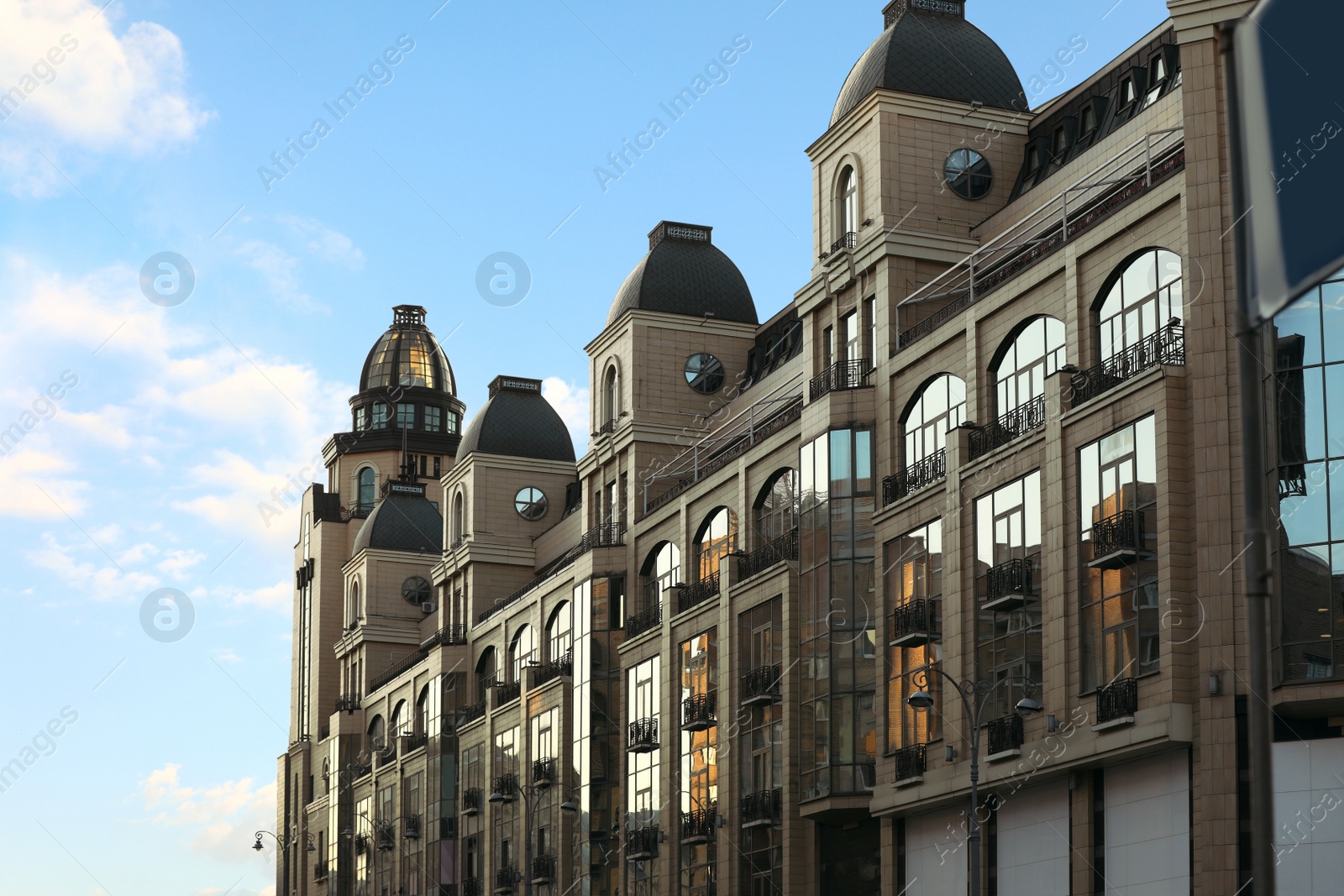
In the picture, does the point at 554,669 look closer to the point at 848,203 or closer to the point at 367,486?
the point at 848,203

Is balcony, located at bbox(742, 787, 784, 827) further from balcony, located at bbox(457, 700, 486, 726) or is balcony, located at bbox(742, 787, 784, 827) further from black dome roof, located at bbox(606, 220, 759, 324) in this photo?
balcony, located at bbox(457, 700, 486, 726)

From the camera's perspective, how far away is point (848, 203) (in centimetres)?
5788

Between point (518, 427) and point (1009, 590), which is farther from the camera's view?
point (518, 427)

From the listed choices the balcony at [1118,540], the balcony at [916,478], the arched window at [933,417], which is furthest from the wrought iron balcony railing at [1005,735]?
the arched window at [933,417]

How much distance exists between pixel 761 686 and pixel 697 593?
7660 millimetres

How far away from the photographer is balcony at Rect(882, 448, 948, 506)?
167 feet

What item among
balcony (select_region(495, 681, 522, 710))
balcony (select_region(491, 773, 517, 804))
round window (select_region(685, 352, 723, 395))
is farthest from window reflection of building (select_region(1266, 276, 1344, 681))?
balcony (select_region(495, 681, 522, 710))

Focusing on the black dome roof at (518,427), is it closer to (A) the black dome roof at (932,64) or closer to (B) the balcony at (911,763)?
(A) the black dome roof at (932,64)

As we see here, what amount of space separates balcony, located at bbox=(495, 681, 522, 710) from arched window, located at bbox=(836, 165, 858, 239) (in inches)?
1238

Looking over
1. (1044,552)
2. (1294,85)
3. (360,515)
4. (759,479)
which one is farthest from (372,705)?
(1294,85)

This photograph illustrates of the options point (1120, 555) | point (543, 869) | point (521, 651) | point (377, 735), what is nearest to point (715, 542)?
point (543, 869)

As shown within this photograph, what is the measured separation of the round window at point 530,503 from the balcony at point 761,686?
3479cm

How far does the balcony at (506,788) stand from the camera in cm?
7950

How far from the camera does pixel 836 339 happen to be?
57.7 metres
